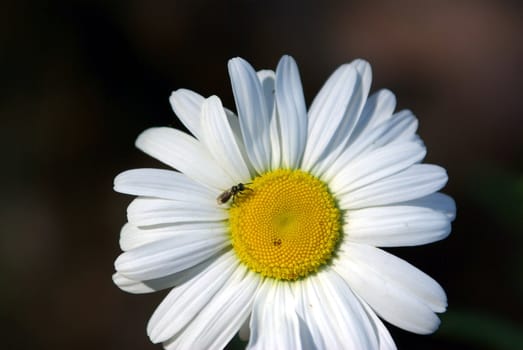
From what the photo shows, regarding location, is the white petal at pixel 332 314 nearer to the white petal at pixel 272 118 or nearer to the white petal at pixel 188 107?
the white petal at pixel 272 118

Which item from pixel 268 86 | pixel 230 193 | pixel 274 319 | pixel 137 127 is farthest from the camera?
pixel 137 127

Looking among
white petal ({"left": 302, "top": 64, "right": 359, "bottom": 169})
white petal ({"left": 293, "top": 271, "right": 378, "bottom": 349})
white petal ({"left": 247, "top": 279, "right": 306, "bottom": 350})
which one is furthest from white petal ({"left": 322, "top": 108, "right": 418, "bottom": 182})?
white petal ({"left": 247, "top": 279, "right": 306, "bottom": 350})

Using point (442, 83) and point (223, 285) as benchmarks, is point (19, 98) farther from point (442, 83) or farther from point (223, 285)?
point (442, 83)

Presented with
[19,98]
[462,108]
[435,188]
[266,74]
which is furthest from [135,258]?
[462,108]

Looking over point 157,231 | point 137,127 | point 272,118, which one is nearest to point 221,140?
point 272,118

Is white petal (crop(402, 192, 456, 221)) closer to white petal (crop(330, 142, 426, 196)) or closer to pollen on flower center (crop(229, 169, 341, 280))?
white petal (crop(330, 142, 426, 196))

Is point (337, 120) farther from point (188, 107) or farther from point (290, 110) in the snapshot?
point (188, 107)

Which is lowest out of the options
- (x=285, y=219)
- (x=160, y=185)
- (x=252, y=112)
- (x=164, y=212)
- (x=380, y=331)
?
(x=380, y=331)
